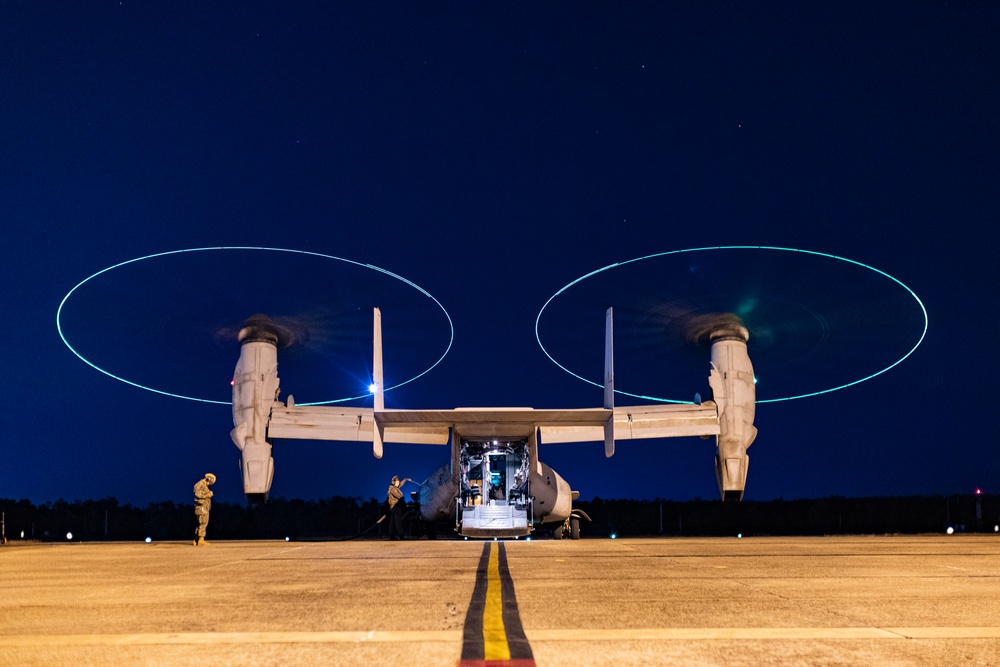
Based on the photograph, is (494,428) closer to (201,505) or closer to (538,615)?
(201,505)

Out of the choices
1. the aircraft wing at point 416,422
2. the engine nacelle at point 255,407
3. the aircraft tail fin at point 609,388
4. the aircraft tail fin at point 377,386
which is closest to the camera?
the aircraft tail fin at point 377,386

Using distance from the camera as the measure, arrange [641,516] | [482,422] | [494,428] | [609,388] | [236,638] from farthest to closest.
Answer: [641,516]
[494,428]
[609,388]
[482,422]
[236,638]

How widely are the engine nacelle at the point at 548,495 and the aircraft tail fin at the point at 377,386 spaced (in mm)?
5032

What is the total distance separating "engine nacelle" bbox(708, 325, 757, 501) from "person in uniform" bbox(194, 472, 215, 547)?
15527 mm

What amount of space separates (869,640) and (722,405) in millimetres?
22376

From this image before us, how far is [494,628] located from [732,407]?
2247cm

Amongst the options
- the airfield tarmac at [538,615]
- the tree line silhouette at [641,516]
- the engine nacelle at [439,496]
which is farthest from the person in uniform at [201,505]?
the tree line silhouette at [641,516]

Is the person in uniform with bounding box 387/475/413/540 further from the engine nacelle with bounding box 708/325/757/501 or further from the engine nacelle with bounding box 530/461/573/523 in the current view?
the engine nacelle with bounding box 708/325/757/501

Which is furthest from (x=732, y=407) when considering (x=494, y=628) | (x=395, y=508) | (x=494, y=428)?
(x=494, y=628)

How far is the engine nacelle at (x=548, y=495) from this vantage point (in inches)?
1075

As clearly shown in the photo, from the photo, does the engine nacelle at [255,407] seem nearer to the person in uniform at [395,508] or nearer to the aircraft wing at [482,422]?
the aircraft wing at [482,422]

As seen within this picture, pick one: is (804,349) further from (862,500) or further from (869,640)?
(862,500)

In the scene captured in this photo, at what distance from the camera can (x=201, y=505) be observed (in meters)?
24.7

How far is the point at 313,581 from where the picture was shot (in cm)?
980
